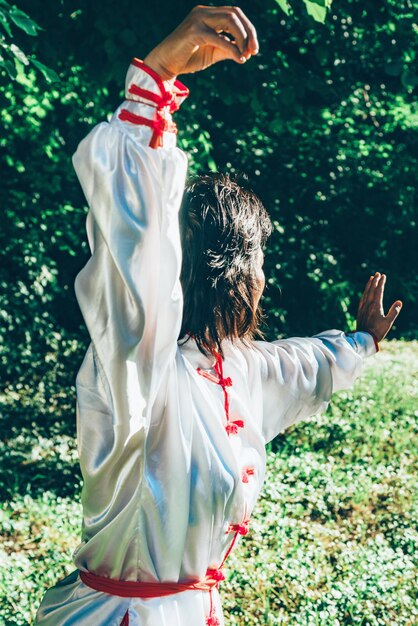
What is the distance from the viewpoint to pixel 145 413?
59.9 inches

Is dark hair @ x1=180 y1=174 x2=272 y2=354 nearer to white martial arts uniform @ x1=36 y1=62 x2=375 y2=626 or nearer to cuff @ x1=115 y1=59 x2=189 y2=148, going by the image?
white martial arts uniform @ x1=36 y1=62 x2=375 y2=626

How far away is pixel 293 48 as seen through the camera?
20.5 feet

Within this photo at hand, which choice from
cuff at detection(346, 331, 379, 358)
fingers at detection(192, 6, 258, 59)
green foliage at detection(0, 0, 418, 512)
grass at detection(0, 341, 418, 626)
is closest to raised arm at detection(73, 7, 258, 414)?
fingers at detection(192, 6, 258, 59)

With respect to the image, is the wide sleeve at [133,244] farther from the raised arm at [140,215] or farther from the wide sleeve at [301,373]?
the wide sleeve at [301,373]

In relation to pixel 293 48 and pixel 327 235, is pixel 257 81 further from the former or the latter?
pixel 327 235

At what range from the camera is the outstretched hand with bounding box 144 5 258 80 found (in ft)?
4.69

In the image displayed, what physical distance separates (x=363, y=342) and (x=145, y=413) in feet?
2.57

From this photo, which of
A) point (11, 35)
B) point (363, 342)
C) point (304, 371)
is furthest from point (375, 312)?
point (11, 35)

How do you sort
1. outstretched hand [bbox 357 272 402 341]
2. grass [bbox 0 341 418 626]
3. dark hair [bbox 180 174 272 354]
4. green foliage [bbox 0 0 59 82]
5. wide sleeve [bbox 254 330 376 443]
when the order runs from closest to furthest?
dark hair [bbox 180 174 272 354] → wide sleeve [bbox 254 330 376 443] → outstretched hand [bbox 357 272 402 341] → green foliage [bbox 0 0 59 82] → grass [bbox 0 341 418 626]

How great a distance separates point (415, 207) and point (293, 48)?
14.8ft

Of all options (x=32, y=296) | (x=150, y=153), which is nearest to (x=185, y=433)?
(x=150, y=153)

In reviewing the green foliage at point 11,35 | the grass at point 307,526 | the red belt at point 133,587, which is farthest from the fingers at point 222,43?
the grass at point 307,526

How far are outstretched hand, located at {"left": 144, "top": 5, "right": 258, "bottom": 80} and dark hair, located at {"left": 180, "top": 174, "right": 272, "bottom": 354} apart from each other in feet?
1.12

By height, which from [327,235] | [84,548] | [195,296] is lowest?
[327,235]
